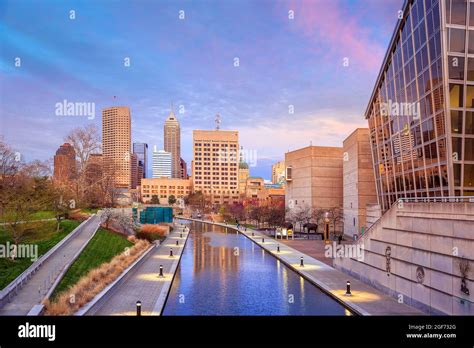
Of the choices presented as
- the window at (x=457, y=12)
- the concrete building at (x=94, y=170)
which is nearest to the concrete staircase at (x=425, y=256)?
the window at (x=457, y=12)

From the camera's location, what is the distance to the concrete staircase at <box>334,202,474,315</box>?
47.8 ft

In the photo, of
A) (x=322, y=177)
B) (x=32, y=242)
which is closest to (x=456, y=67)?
(x=32, y=242)

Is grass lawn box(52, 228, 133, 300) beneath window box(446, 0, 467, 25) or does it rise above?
beneath

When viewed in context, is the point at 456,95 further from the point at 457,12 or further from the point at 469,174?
the point at 457,12

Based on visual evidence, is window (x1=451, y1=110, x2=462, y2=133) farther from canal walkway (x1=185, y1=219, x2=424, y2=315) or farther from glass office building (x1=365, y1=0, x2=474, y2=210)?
canal walkway (x1=185, y1=219, x2=424, y2=315)

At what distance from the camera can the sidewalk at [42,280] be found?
16250 millimetres

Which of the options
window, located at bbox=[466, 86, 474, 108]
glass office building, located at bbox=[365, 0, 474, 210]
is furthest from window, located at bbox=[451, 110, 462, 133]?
window, located at bbox=[466, 86, 474, 108]

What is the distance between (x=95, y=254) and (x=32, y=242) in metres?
4.46

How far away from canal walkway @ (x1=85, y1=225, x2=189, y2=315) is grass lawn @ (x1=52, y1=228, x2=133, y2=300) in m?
2.58

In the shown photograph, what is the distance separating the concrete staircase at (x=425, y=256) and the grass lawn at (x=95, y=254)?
16118 mm

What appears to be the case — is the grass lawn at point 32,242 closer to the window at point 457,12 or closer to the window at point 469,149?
the window at point 469,149

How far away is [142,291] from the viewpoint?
67.5 ft

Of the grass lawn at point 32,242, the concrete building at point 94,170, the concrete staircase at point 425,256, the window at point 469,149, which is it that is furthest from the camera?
the concrete building at point 94,170
